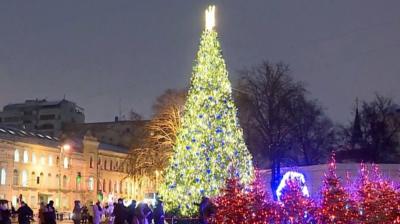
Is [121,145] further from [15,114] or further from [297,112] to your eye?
[297,112]

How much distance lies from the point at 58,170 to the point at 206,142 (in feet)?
170

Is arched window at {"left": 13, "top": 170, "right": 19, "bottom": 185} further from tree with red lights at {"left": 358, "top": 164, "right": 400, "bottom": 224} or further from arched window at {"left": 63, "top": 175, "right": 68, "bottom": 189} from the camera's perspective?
tree with red lights at {"left": 358, "top": 164, "right": 400, "bottom": 224}

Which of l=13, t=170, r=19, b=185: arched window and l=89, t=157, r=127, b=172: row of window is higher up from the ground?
l=89, t=157, r=127, b=172: row of window

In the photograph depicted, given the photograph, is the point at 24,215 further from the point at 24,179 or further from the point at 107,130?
the point at 107,130

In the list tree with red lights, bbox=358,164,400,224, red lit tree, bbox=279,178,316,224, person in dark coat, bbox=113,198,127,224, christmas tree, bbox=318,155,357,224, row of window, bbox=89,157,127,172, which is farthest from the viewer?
row of window, bbox=89,157,127,172

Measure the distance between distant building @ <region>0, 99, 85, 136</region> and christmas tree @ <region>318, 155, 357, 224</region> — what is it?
325 feet

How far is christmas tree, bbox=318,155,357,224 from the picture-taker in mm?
19156

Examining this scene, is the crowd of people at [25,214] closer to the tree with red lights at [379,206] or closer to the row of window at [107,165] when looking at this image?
the tree with red lights at [379,206]

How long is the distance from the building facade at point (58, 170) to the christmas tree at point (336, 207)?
1463 inches

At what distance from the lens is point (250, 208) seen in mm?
20875

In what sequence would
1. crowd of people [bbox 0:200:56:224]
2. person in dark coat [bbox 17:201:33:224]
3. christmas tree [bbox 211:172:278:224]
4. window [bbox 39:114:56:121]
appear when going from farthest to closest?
window [bbox 39:114:56:121], person in dark coat [bbox 17:201:33:224], crowd of people [bbox 0:200:56:224], christmas tree [bbox 211:172:278:224]

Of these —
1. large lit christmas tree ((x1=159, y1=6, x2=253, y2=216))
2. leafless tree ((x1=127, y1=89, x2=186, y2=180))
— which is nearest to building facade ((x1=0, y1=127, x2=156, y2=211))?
leafless tree ((x1=127, y1=89, x2=186, y2=180))

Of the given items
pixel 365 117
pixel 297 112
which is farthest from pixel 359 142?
pixel 297 112

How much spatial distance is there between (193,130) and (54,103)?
300ft
